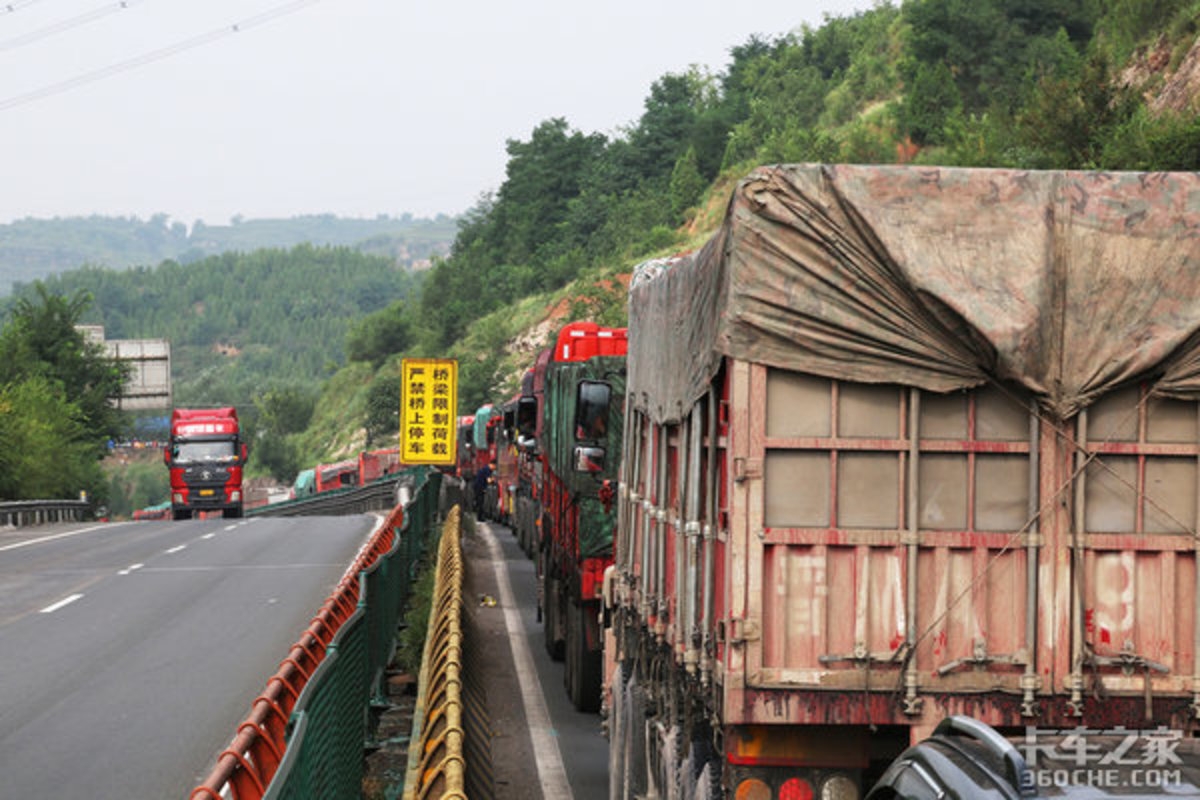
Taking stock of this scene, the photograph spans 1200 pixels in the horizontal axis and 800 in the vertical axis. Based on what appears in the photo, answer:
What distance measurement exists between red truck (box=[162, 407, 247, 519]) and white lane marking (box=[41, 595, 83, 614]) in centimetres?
2951

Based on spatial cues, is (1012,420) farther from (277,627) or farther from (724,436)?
(277,627)

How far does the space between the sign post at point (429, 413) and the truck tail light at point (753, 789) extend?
120 feet

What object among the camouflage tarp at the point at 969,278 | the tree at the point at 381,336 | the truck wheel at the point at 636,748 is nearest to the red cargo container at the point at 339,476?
the truck wheel at the point at 636,748

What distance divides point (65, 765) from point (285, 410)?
18926 cm

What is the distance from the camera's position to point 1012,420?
7.09 m

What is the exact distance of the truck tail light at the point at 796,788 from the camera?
7.04 metres

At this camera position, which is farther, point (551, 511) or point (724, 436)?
point (551, 511)

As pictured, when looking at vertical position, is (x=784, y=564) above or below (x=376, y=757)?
above

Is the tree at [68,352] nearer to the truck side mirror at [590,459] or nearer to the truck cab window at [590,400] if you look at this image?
the truck side mirror at [590,459]

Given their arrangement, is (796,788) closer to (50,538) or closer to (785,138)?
(50,538)

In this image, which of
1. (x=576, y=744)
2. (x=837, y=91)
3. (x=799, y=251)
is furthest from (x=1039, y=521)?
(x=837, y=91)

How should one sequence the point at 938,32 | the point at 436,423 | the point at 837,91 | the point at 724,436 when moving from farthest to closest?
the point at 837,91 → the point at 938,32 → the point at 436,423 → the point at 724,436

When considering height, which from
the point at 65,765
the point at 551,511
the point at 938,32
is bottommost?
the point at 65,765

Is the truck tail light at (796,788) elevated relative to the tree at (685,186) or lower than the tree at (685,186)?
lower
